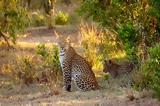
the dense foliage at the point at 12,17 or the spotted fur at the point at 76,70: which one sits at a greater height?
the dense foliage at the point at 12,17

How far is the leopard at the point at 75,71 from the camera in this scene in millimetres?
13219

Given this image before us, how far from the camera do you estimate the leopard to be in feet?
43.4

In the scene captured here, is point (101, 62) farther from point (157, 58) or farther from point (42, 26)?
point (42, 26)

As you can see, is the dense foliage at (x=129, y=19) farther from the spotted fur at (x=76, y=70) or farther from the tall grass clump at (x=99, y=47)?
the spotted fur at (x=76, y=70)

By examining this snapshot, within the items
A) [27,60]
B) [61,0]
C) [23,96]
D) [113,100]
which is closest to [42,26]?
[61,0]

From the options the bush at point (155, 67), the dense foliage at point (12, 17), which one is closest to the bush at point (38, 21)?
the dense foliage at point (12, 17)

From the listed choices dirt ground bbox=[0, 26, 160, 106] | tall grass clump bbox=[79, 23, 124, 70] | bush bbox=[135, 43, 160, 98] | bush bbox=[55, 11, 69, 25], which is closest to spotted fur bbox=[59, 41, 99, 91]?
dirt ground bbox=[0, 26, 160, 106]

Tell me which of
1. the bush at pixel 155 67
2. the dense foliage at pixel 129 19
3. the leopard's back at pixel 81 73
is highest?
the dense foliage at pixel 129 19

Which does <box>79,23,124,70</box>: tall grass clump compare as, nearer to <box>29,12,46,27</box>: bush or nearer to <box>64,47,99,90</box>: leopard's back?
<box>64,47,99,90</box>: leopard's back

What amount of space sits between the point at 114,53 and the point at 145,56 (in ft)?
15.1

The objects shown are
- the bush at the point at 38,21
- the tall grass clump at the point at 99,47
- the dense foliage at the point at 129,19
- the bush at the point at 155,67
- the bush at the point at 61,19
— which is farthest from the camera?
the bush at the point at 61,19

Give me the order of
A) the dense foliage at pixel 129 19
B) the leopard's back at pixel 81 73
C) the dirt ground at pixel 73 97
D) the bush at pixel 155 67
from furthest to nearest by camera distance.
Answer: the leopard's back at pixel 81 73
the dense foliage at pixel 129 19
the dirt ground at pixel 73 97
the bush at pixel 155 67

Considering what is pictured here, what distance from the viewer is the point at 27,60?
14922mm

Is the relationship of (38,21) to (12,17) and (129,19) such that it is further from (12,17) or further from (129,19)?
(129,19)
